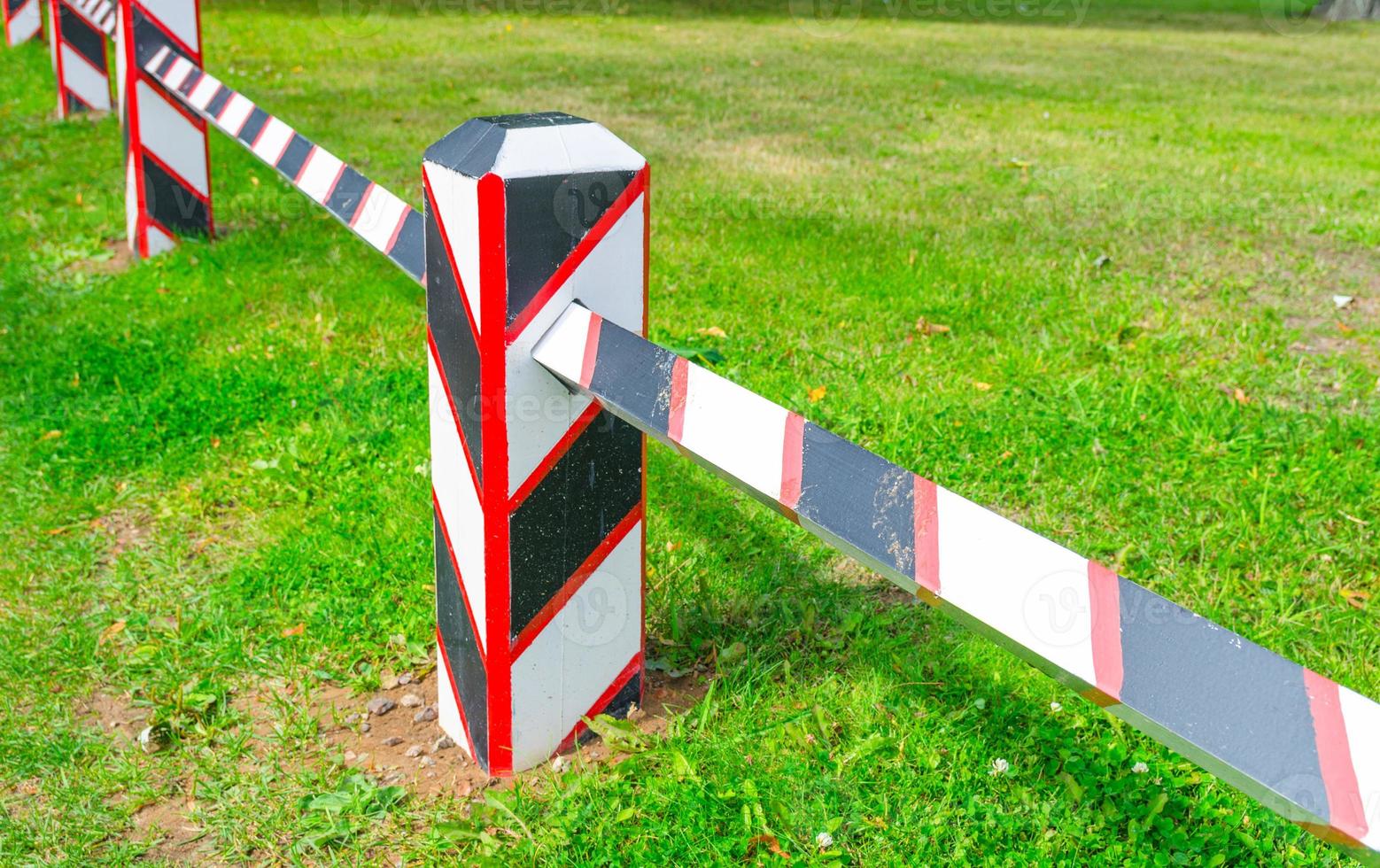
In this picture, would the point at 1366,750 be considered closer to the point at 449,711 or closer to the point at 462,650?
the point at 462,650

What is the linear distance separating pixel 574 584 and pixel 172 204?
4.34 metres

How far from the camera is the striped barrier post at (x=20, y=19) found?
11336mm

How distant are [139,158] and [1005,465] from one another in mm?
4179

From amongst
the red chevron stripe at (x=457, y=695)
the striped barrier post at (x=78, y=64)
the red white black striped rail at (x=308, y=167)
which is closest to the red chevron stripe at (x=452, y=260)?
the red white black striped rail at (x=308, y=167)

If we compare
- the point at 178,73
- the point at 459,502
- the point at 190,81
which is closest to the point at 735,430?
the point at 459,502

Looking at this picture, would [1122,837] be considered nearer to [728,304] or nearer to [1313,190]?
[728,304]

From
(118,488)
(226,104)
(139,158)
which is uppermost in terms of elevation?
(226,104)

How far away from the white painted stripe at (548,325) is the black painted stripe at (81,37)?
7.98m

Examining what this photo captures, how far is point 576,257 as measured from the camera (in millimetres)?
1904

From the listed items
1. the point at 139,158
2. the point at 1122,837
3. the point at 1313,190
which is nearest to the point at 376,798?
the point at 1122,837

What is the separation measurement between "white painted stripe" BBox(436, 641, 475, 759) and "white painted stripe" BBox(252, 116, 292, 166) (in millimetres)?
2136

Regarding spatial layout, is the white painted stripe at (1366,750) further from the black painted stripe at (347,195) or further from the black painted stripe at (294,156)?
the black painted stripe at (294,156)

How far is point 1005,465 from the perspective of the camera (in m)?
3.65

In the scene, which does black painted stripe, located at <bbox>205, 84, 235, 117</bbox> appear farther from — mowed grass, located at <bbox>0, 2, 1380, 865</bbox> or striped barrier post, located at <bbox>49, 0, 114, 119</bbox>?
striped barrier post, located at <bbox>49, 0, 114, 119</bbox>
